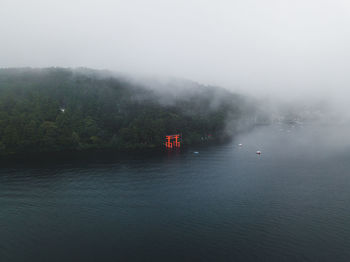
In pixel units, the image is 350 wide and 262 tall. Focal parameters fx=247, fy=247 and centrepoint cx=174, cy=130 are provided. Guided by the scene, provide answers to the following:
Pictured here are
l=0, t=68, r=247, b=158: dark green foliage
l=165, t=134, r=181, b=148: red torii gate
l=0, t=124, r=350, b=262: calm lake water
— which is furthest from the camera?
l=165, t=134, r=181, b=148: red torii gate

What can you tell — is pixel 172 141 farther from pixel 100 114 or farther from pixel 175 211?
pixel 175 211

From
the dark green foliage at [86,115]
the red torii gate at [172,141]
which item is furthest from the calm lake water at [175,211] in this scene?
the red torii gate at [172,141]

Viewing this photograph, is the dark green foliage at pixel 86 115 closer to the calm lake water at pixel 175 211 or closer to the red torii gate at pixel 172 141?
the red torii gate at pixel 172 141

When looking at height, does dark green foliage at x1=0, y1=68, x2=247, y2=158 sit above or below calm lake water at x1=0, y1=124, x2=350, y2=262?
above

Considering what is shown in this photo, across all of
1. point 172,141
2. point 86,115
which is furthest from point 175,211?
point 86,115

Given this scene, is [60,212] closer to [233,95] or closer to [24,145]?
[24,145]

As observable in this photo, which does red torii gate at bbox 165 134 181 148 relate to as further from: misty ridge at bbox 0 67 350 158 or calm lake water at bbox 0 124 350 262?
calm lake water at bbox 0 124 350 262

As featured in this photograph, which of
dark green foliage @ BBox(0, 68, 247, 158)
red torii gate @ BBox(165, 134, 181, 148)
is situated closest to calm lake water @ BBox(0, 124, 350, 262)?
dark green foliage @ BBox(0, 68, 247, 158)

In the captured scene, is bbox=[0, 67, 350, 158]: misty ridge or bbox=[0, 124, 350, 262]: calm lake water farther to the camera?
bbox=[0, 67, 350, 158]: misty ridge
